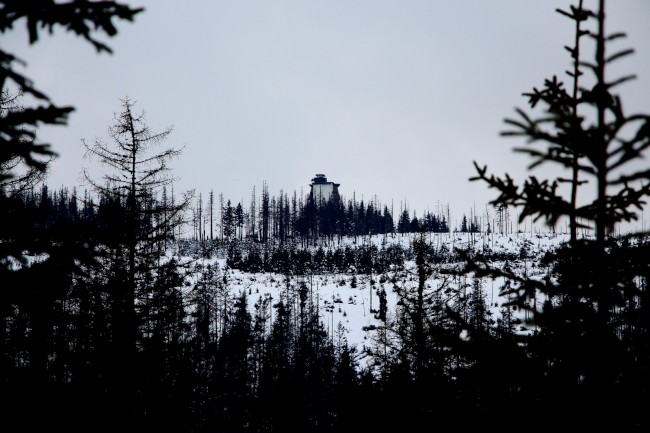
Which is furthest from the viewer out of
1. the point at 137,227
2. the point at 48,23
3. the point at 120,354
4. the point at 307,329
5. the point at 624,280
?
the point at 307,329

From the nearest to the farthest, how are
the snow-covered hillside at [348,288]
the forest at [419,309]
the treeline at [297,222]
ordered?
1. the forest at [419,309]
2. the snow-covered hillside at [348,288]
3. the treeline at [297,222]

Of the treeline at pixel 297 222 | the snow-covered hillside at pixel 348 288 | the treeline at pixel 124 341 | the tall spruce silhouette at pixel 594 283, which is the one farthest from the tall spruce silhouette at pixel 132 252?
the treeline at pixel 297 222

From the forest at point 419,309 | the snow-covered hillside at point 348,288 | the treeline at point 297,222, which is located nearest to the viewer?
the forest at point 419,309

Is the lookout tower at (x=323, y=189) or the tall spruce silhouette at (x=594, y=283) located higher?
the lookout tower at (x=323, y=189)

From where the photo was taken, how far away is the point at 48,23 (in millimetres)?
2674

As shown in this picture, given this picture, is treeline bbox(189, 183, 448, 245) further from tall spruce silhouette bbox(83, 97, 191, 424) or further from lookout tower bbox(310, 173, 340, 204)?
tall spruce silhouette bbox(83, 97, 191, 424)

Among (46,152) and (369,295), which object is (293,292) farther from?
(46,152)

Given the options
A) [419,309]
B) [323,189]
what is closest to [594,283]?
[419,309]

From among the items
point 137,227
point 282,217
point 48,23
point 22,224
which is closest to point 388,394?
point 137,227

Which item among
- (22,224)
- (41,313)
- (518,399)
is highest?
(22,224)

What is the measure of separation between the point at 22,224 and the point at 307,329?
45.1 meters

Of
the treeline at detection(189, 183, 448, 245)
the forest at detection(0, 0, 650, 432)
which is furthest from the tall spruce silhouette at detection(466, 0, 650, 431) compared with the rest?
the treeline at detection(189, 183, 448, 245)

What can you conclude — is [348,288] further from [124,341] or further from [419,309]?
[124,341]

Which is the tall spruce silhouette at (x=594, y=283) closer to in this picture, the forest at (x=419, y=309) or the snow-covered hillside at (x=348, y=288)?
the forest at (x=419, y=309)
